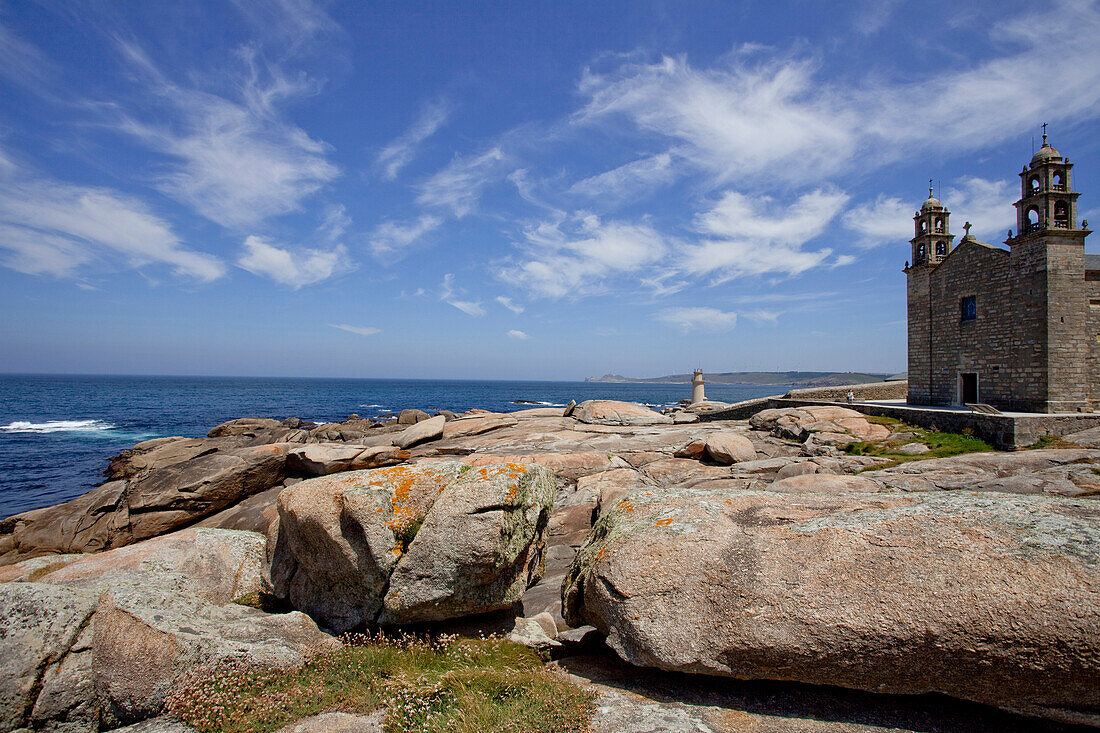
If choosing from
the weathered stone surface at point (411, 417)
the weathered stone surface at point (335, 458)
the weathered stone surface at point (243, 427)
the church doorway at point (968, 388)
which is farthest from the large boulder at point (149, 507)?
the church doorway at point (968, 388)

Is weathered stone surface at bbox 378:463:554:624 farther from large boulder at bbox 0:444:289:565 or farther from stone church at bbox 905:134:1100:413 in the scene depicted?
stone church at bbox 905:134:1100:413

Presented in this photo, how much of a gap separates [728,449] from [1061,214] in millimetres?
19964

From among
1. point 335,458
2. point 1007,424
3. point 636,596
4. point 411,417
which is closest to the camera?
point 636,596

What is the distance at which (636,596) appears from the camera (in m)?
5.15

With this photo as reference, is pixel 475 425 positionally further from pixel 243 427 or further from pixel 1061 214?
pixel 243 427

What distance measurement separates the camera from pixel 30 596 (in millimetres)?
5789

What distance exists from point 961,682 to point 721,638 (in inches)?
77.7

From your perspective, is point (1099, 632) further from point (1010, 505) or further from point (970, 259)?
point (970, 259)

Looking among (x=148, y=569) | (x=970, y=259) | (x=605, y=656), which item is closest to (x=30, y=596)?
(x=148, y=569)

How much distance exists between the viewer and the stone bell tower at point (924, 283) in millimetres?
28797

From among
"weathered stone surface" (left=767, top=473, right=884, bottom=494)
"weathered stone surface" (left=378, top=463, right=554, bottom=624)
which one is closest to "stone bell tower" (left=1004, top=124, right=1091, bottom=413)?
"weathered stone surface" (left=767, top=473, right=884, bottom=494)

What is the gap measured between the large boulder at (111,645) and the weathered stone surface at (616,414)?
19.8m

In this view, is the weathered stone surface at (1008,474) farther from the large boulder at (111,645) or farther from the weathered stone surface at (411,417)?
the weathered stone surface at (411,417)

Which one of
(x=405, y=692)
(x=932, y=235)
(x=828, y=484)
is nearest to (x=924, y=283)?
(x=932, y=235)
